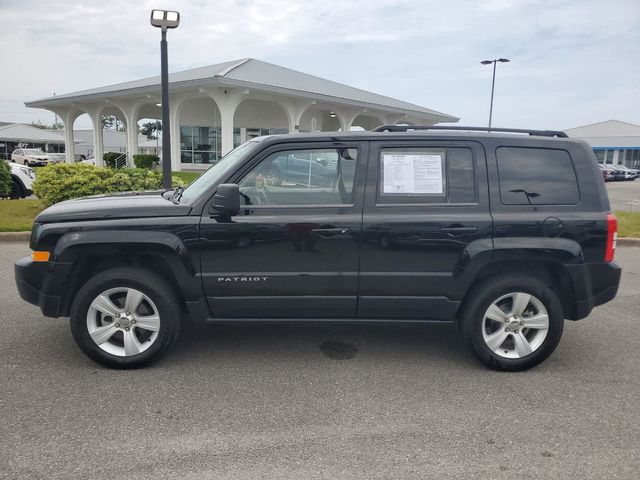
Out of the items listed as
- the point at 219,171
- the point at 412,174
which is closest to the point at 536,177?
the point at 412,174

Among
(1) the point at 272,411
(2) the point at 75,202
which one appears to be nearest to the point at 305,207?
(1) the point at 272,411

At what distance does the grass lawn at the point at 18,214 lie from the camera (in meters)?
9.38

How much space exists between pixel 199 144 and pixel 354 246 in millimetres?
26562

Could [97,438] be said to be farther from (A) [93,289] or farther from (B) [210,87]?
(B) [210,87]

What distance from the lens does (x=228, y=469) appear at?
270 cm

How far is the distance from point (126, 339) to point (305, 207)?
169 cm

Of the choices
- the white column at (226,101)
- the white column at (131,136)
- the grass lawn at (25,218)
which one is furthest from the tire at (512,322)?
the white column at (131,136)

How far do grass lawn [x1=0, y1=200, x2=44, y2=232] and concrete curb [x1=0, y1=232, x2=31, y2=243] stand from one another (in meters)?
0.18

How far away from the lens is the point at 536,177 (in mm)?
3957

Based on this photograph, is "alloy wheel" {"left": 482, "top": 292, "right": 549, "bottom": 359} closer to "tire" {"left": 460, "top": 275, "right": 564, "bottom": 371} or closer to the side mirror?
"tire" {"left": 460, "top": 275, "right": 564, "bottom": 371}

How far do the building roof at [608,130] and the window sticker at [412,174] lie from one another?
207ft

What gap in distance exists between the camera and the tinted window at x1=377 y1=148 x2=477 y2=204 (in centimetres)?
389

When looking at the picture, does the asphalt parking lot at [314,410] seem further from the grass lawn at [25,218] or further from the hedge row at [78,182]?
the hedge row at [78,182]

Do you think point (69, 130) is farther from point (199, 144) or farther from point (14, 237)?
point (14, 237)
